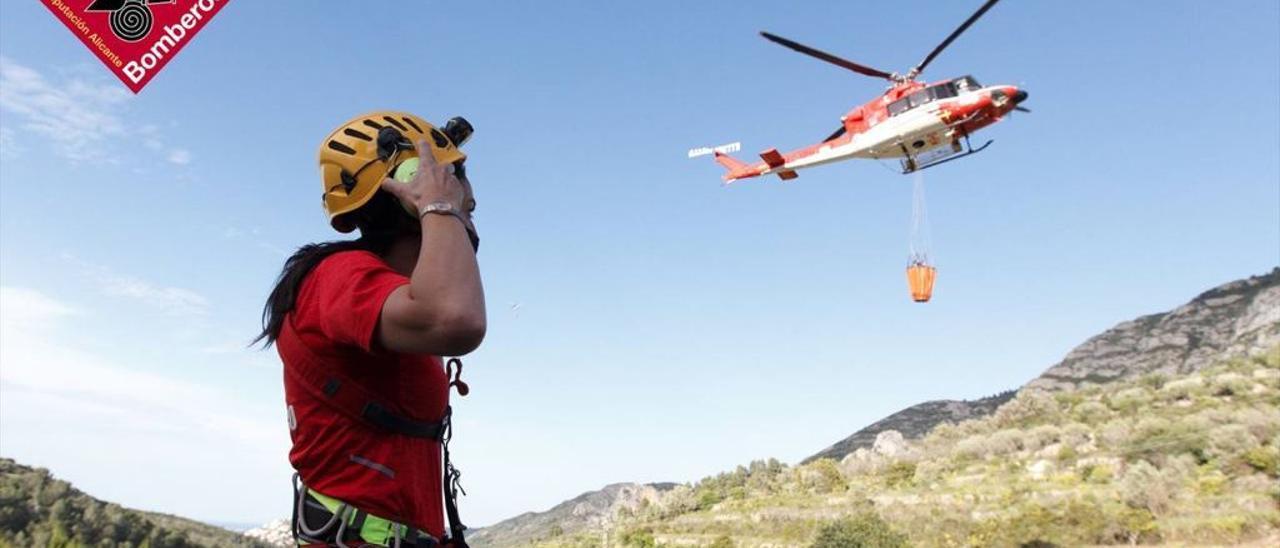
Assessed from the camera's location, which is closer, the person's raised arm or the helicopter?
the person's raised arm

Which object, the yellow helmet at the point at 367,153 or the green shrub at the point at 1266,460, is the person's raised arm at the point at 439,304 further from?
the green shrub at the point at 1266,460

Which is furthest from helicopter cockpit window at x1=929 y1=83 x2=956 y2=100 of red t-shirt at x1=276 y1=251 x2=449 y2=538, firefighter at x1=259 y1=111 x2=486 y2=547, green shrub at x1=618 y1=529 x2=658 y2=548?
red t-shirt at x1=276 y1=251 x2=449 y2=538

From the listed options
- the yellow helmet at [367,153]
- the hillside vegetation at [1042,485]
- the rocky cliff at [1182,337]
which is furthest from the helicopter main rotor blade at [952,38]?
the rocky cliff at [1182,337]

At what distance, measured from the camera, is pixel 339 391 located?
239cm

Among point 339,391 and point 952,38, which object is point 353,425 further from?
point 952,38

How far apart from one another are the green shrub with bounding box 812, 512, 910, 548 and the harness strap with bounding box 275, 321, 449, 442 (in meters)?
24.4

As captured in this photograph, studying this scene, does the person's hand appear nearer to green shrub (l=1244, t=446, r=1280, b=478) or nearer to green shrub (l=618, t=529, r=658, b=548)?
green shrub (l=1244, t=446, r=1280, b=478)

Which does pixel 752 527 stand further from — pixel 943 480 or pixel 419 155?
pixel 419 155

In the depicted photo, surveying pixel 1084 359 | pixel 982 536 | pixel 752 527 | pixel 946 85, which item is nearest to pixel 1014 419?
pixel 752 527

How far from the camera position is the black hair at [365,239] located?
262 cm

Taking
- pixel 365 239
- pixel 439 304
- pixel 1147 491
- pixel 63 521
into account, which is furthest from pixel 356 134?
pixel 1147 491

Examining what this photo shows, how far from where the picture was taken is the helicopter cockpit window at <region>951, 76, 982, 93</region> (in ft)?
83.6

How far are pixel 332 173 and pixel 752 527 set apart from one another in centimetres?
3610

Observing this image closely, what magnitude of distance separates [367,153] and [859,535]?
81.9ft
